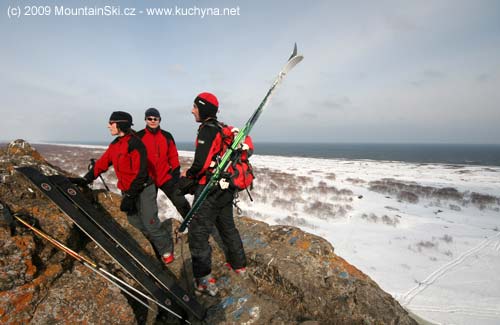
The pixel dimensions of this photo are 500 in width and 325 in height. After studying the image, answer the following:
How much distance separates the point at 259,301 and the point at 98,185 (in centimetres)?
1734

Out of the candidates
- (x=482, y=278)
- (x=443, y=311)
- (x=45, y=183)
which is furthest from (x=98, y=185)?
(x=482, y=278)

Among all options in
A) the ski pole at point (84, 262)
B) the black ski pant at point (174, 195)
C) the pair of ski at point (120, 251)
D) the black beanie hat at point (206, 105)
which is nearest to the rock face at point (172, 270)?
the ski pole at point (84, 262)

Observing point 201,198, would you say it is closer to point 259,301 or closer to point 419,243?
point 259,301

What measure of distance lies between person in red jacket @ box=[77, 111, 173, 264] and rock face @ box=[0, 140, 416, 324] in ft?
2.14

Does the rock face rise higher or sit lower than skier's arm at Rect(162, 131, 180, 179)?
lower

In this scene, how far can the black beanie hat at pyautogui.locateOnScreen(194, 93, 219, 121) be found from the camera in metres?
3.41

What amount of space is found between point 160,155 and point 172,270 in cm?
214

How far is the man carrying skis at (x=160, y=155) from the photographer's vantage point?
4414 millimetres

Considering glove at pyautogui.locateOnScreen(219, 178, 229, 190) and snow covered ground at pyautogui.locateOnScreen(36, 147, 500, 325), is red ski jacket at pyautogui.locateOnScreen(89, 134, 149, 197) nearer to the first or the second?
glove at pyautogui.locateOnScreen(219, 178, 229, 190)

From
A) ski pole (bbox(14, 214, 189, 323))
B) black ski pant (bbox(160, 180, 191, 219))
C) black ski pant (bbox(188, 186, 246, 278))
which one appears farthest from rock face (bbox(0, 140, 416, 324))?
black ski pant (bbox(160, 180, 191, 219))

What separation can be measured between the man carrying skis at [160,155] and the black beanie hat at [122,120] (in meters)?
0.49

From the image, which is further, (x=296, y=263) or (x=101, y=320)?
(x=296, y=263)

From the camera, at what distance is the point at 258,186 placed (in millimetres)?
22812

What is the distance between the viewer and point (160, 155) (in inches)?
179
